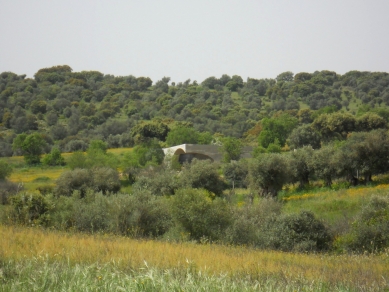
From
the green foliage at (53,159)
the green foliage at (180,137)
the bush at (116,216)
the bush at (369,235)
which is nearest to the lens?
the bush at (116,216)

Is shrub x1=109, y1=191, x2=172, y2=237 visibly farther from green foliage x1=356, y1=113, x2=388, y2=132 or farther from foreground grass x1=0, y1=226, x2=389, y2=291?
green foliage x1=356, y1=113, x2=388, y2=132

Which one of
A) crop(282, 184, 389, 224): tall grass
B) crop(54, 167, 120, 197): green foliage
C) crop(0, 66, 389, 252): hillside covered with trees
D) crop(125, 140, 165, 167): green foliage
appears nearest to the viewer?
crop(0, 66, 389, 252): hillside covered with trees

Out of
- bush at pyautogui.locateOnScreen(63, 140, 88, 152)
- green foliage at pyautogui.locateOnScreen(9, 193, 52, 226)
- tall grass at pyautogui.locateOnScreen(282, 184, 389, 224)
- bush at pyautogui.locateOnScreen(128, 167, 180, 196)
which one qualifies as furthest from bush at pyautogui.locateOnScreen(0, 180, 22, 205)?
bush at pyautogui.locateOnScreen(63, 140, 88, 152)

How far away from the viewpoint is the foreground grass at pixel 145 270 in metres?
6.74

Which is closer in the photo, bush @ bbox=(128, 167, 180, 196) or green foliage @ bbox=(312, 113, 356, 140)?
bush @ bbox=(128, 167, 180, 196)

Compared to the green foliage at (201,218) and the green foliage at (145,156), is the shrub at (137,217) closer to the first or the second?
the green foliage at (201,218)

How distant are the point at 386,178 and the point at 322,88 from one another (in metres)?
96.0

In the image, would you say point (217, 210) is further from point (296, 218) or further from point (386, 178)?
point (386, 178)

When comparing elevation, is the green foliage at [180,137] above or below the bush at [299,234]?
above

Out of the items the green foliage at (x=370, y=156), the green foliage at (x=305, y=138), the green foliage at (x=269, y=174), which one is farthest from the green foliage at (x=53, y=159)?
the green foliage at (x=370, y=156)

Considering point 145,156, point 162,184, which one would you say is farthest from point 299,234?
point 145,156

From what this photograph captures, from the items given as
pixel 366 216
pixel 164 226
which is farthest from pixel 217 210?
pixel 366 216

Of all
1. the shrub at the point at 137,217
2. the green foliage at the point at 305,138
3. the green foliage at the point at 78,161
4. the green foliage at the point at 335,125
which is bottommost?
the green foliage at the point at 78,161

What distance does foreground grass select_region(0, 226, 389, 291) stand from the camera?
6742 millimetres
